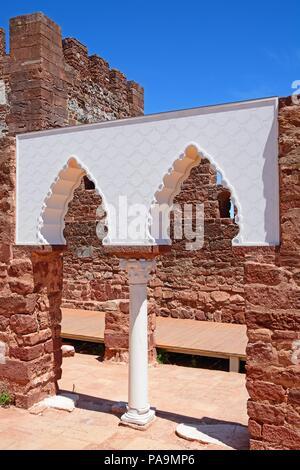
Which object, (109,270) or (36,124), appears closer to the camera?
(36,124)

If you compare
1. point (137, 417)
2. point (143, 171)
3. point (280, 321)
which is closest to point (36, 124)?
point (143, 171)

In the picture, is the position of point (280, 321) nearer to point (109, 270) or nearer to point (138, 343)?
point (138, 343)

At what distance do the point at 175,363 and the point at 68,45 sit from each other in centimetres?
977

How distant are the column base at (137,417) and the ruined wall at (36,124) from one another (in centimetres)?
147

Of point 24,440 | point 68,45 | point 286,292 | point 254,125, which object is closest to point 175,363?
point 24,440

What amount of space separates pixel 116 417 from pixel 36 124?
8746 millimetres

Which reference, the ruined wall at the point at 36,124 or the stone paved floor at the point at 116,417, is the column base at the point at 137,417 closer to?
the stone paved floor at the point at 116,417

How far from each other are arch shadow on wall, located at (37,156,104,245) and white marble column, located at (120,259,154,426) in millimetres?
1309

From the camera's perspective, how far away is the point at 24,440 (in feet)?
17.8

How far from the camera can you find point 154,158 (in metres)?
5.66

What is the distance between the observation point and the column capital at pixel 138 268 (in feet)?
19.4

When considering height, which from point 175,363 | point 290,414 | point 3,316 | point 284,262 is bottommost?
point 175,363

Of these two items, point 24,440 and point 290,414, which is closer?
point 290,414
